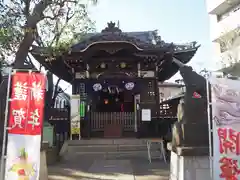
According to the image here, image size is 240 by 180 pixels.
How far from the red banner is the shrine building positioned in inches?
325

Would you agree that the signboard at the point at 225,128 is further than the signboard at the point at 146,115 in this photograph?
No

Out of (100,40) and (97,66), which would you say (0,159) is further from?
(97,66)

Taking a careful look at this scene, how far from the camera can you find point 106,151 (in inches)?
449

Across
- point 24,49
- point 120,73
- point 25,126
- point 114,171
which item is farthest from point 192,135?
Answer: point 120,73

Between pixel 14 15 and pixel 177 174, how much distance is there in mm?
7063

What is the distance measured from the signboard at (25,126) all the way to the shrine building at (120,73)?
27.2 ft

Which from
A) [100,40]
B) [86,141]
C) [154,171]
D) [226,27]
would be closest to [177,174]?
[154,171]

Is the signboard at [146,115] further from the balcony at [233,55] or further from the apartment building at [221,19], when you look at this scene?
the apartment building at [221,19]

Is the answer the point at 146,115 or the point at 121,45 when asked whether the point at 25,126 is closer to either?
the point at 121,45

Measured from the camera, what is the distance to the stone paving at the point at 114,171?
7008 mm

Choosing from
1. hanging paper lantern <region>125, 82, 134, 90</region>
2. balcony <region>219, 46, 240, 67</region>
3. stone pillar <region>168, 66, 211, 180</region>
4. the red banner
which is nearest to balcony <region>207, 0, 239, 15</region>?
balcony <region>219, 46, 240, 67</region>

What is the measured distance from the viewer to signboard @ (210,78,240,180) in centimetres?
466

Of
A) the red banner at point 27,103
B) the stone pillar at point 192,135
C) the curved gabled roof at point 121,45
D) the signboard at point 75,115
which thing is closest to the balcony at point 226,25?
the curved gabled roof at point 121,45

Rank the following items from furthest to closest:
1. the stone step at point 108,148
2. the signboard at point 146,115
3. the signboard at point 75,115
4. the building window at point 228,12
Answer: the building window at point 228,12 → the signboard at point 146,115 → the signboard at point 75,115 → the stone step at point 108,148
